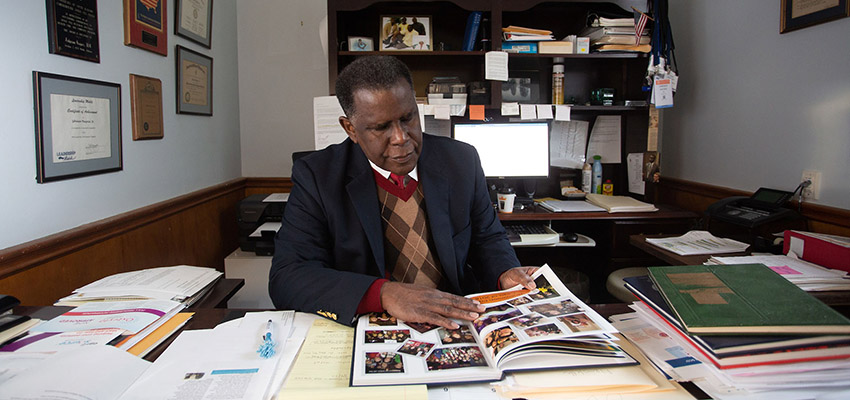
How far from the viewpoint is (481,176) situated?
5.00ft

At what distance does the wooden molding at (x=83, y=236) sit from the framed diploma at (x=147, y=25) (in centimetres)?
66

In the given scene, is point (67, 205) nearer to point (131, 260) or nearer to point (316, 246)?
point (131, 260)

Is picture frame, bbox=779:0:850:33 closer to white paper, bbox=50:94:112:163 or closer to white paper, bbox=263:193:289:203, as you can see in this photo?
white paper, bbox=263:193:289:203

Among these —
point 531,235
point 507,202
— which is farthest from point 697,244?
point 507,202

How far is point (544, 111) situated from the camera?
8.71 feet

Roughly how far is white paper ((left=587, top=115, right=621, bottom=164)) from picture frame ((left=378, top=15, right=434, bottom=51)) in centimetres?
114

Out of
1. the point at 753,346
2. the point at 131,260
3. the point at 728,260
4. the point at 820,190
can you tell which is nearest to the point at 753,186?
the point at 820,190

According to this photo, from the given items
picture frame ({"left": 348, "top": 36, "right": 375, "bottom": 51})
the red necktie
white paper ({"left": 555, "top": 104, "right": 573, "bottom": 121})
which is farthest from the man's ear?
white paper ({"left": 555, "top": 104, "right": 573, "bottom": 121})

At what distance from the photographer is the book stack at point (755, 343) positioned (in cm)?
73

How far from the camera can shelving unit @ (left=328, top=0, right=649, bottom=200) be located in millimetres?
2547

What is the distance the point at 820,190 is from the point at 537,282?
1.45 m

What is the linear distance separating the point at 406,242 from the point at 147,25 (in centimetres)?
149

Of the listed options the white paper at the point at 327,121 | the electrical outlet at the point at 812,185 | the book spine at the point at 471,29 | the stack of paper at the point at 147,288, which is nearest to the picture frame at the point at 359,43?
the white paper at the point at 327,121

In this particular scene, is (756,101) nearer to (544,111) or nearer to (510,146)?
(544,111)
